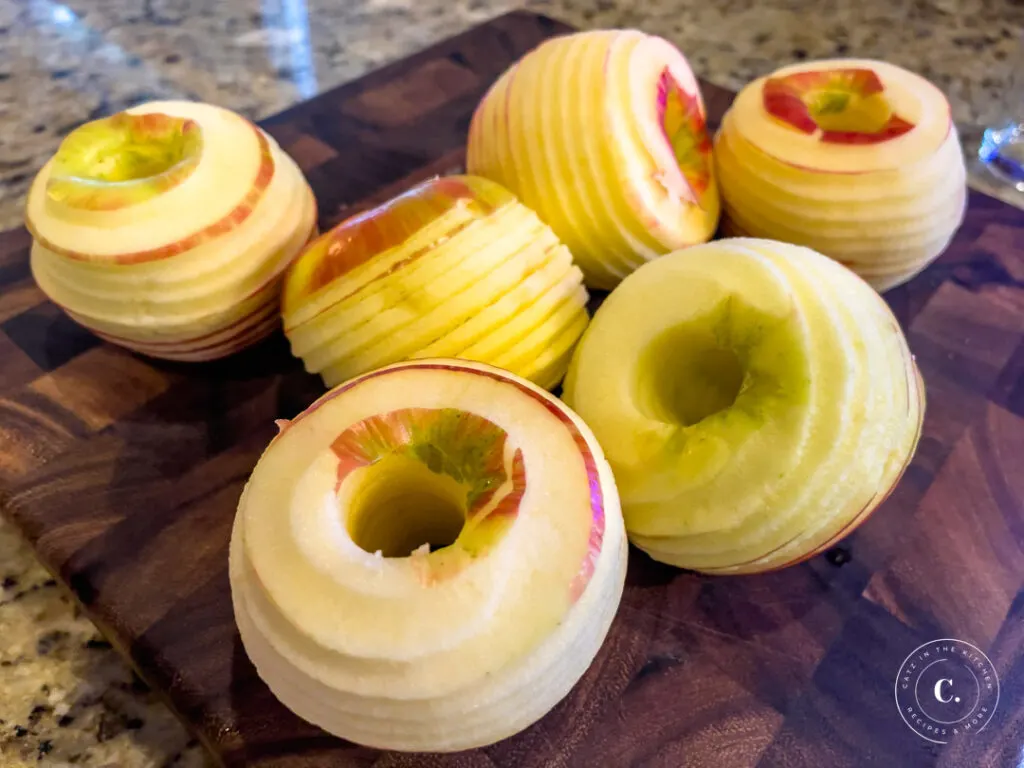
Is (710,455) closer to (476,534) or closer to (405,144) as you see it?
(476,534)

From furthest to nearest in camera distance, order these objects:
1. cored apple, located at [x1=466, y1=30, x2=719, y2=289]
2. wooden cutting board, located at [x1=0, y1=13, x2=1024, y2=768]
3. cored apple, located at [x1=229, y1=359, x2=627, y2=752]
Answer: cored apple, located at [x1=466, y1=30, x2=719, y2=289], wooden cutting board, located at [x1=0, y1=13, x2=1024, y2=768], cored apple, located at [x1=229, y1=359, x2=627, y2=752]

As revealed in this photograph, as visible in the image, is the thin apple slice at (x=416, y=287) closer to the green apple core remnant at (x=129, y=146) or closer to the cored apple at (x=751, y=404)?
the cored apple at (x=751, y=404)

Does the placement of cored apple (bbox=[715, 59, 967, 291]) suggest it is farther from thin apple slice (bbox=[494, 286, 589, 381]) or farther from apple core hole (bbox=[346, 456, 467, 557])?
apple core hole (bbox=[346, 456, 467, 557])

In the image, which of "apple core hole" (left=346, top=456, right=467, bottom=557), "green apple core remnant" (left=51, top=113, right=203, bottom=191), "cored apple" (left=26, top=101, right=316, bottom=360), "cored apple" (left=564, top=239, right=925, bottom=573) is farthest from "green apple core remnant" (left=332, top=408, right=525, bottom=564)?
"green apple core remnant" (left=51, top=113, right=203, bottom=191)

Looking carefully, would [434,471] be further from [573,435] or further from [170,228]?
[170,228]

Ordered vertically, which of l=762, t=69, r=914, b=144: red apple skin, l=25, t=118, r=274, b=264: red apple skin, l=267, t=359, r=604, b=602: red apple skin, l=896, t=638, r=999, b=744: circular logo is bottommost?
l=896, t=638, r=999, b=744: circular logo

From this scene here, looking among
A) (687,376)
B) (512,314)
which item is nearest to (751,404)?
(687,376)

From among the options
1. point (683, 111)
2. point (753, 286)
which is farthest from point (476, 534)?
point (683, 111)
